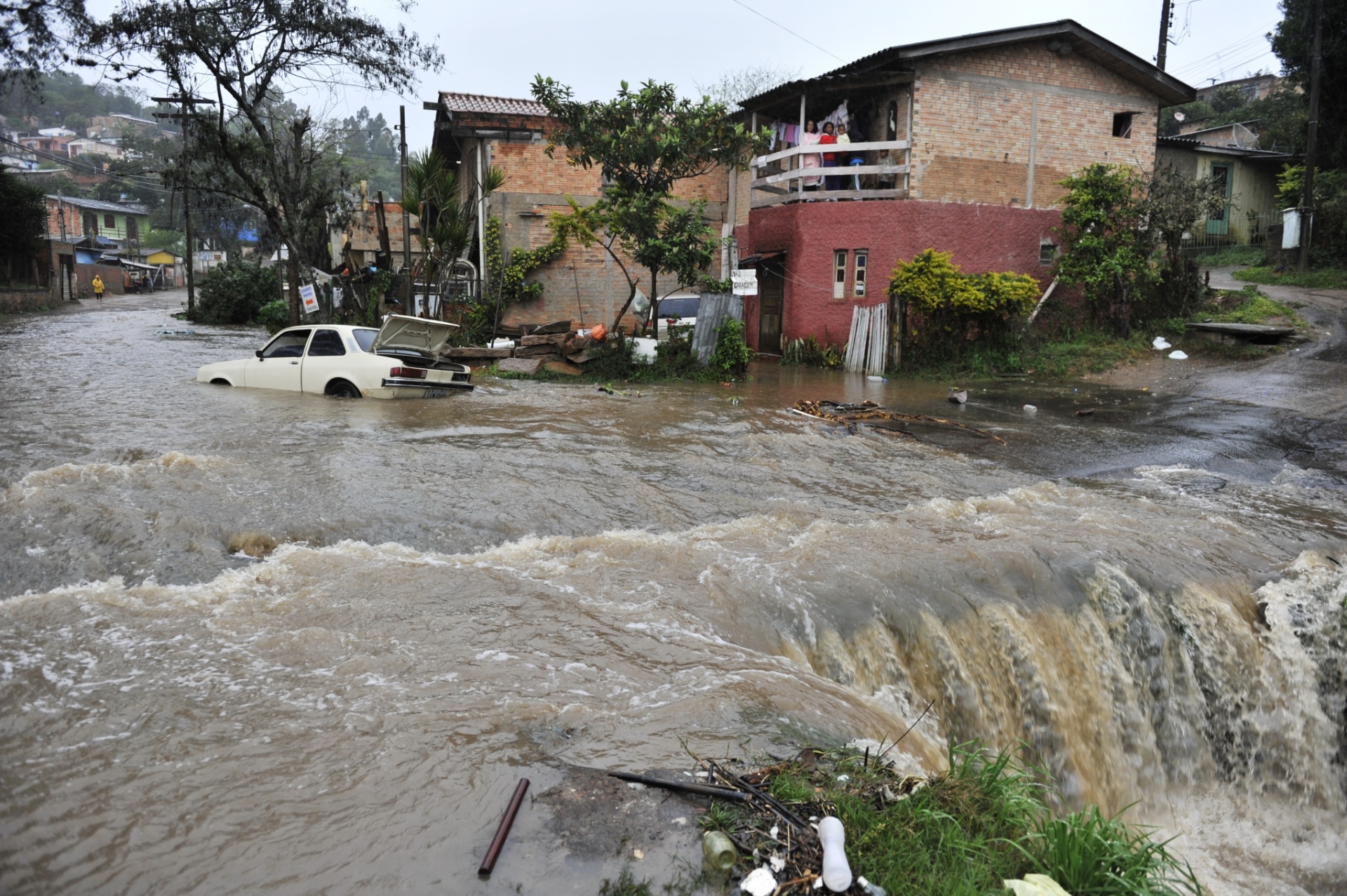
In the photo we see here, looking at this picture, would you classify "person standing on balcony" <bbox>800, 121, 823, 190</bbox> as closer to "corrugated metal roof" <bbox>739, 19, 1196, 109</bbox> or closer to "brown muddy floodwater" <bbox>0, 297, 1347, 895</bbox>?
"corrugated metal roof" <bbox>739, 19, 1196, 109</bbox>

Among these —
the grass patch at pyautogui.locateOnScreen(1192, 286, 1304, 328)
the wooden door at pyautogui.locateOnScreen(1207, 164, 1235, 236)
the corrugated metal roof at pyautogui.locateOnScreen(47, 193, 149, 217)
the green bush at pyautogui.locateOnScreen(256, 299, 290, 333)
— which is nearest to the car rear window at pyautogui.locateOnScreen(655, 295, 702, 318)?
the grass patch at pyautogui.locateOnScreen(1192, 286, 1304, 328)

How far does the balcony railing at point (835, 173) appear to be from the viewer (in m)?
18.6

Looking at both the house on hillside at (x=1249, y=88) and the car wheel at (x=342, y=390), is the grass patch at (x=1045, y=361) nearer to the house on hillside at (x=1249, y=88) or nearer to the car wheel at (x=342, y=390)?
the car wheel at (x=342, y=390)

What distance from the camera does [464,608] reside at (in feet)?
17.9

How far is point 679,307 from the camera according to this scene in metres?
20.5

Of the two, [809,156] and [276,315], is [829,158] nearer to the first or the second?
[809,156]

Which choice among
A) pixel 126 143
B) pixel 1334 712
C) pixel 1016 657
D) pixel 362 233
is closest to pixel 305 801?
pixel 1016 657

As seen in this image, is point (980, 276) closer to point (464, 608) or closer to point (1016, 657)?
point (1016, 657)

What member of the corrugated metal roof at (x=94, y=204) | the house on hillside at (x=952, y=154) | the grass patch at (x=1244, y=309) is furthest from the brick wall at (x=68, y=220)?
the grass patch at (x=1244, y=309)

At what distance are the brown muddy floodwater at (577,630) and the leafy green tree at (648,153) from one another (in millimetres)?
6938

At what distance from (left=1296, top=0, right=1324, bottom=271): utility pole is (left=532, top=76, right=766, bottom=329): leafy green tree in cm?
1579

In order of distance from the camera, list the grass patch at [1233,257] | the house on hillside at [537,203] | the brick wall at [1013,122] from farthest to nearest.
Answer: the grass patch at [1233,257] < the house on hillside at [537,203] < the brick wall at [1013,122]

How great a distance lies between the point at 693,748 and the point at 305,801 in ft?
5.01

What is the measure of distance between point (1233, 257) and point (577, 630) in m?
30.2
